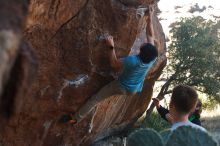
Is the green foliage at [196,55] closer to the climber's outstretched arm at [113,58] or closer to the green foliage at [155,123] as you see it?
the green foliage at [155,123]

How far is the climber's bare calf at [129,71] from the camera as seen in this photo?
7887 millimetres

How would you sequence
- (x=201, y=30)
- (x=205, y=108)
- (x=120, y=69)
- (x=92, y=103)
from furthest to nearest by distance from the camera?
(x=205, y=108) < (x=201, y=30) < (x=92, y=103) < (x=120, y=69)

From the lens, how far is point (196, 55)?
18375 mm

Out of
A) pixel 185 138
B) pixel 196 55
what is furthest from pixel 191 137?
pixel 196 55

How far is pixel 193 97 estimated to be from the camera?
4793 millimetres

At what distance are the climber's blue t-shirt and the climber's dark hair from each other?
0.11 m

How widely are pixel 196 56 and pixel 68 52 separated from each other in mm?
10172

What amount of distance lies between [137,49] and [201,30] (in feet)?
29.9

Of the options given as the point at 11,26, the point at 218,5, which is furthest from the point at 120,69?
the point at 218,5

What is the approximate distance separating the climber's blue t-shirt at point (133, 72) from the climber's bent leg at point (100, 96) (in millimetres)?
187

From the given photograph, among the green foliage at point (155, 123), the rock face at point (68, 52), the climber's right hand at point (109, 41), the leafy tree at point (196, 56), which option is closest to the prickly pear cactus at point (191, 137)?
the rock face at point (68, 52)

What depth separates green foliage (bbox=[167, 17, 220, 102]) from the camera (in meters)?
18.3

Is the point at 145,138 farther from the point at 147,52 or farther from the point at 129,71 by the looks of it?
the point at 129,71

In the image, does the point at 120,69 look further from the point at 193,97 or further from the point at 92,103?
the point at 193,97
